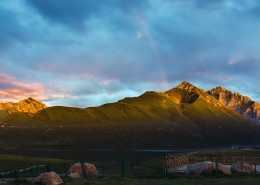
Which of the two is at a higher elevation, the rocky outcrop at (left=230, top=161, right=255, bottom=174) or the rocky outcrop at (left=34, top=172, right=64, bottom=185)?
the rocky outcrop at (left=34, top=172, right=64, bottom=185)

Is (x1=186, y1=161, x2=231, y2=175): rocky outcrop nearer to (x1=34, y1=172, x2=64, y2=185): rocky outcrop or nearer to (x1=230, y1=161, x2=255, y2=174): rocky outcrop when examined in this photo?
(x1=230, y1=161, x2=255, y2=174): rocky outcrop

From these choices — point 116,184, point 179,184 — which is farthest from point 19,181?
point 179,184

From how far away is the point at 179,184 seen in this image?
34.7 meters

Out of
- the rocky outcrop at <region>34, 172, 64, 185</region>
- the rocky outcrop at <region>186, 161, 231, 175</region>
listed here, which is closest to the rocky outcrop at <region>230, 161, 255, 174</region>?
the rocky outcrop at <region>186, 161, 231, 175</region>

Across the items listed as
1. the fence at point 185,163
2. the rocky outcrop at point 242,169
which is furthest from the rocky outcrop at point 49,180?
the rocky outcrop at point 242,169

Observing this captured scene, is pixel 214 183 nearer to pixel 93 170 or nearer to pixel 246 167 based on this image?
pixel 246 167

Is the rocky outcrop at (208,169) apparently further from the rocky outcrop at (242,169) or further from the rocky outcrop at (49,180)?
the rocky outcrop at (49,180)

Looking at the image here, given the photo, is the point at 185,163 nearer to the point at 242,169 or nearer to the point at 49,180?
the point at 242,169

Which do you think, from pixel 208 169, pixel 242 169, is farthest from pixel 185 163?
pixel 208 169

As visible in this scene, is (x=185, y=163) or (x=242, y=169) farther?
(x=185, y=163)

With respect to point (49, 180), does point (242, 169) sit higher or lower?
lower

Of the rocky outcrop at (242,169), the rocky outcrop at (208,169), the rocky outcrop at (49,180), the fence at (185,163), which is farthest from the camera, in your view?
the rocky outcrop at (242,169)

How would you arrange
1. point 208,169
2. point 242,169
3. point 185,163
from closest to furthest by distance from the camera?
1. point 208,169
2. point 242,169
3. point 185,163

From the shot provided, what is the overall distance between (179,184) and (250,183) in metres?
6.54
